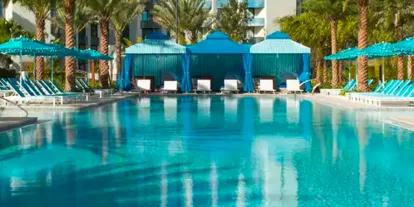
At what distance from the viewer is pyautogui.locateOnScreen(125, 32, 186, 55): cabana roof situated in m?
37.4

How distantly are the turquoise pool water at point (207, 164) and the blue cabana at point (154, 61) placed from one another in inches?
797

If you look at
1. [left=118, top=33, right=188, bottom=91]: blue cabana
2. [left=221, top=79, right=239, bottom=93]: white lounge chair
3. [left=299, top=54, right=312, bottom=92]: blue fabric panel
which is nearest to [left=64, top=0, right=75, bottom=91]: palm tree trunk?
[left=118, top=33, right=188, bottom=91]: blue cabana

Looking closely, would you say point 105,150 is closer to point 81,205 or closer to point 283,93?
point 81,205

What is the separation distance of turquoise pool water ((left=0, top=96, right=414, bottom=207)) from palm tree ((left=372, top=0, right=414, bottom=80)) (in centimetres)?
2238

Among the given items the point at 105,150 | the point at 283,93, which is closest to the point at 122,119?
the point at 105,150

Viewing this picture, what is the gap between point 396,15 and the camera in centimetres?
3897

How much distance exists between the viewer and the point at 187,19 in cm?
5078

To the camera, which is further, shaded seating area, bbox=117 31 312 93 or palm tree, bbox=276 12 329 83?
palm tree, bbox=276 12 329 83

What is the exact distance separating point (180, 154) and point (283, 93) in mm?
26310

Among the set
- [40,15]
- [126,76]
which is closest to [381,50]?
[40,15]

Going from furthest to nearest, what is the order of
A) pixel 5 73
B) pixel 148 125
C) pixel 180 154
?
pixel 5 73
pixel 148 125
pixel 180 154

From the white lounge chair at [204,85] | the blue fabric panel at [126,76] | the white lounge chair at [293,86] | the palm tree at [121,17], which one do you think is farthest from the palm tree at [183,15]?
the white lounge chair at [293,86]

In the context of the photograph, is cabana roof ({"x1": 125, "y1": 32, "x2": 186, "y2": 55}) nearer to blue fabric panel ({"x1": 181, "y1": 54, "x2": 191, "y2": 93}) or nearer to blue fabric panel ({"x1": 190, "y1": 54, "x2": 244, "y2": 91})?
blue fabric panel ({"x1": 181, "y1": 54, "x2": 191, "y2": 93})

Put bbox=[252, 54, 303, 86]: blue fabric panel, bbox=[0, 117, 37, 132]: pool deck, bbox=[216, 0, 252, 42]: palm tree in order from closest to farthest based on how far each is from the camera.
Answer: bbox=[0, 117, 37, 132]: pool deck, bbox=[252, 54, 303, 86]: blue fabric panel, bbox=[216, 0, 252, 42]: palm tree
